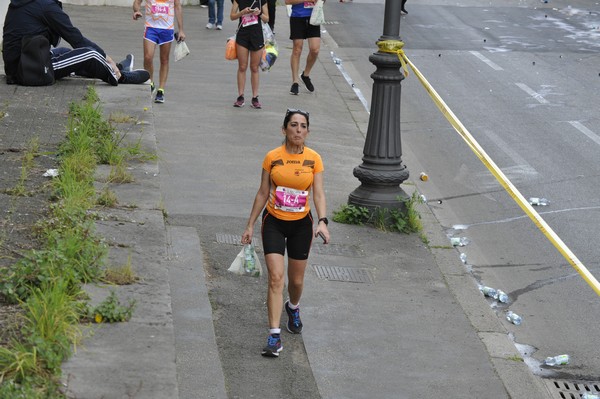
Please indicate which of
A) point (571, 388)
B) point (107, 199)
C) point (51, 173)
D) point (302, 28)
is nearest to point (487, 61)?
point (302, 28)

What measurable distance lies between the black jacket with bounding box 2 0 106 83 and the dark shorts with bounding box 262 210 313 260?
5660mm

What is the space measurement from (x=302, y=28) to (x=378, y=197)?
5.88 meters

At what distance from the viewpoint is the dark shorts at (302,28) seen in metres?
15.6

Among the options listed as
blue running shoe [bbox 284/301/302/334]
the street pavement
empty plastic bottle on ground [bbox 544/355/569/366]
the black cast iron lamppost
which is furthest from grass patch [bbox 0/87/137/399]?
empty plastic bottle on ground [bbox 544/355/569/366]

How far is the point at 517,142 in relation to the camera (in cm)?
1467

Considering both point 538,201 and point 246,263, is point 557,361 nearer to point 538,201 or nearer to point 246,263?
point 246,263

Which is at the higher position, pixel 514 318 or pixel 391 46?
pixel 391 46

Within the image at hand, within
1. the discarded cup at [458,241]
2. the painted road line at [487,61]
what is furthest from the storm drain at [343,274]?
the painted road line at [487,61]

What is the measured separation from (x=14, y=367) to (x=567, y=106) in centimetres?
1356

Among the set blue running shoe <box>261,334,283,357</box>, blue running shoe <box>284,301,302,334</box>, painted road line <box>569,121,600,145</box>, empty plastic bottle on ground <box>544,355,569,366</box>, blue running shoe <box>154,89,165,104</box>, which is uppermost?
blue running shoe <box>261,334,283,357</box>

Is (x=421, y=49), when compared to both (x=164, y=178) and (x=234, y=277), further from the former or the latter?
(x=234, y=277)

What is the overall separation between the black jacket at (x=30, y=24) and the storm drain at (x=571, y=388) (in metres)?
7.09

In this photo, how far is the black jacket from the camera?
39.5 ft

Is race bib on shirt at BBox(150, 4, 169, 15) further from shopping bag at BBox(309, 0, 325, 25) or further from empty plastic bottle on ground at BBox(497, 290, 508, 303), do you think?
empty plastic bottle on ground at BBox(497, 290, 508, 303)
